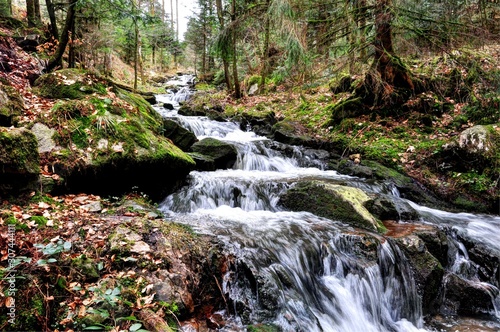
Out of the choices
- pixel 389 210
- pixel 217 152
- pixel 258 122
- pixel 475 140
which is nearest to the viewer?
pixel 389 210

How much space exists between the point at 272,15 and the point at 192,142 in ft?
14.0

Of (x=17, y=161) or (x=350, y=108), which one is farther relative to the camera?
(x=350, y=108)

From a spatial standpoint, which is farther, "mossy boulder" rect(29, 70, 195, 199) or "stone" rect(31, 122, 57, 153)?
"mossy boulder" rect(29, 70, 195, 199)

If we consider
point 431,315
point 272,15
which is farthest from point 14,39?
point 431,315

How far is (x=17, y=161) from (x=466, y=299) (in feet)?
22.0

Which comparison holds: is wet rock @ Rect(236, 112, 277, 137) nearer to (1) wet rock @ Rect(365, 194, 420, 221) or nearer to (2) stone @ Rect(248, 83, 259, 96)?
(2) stone @ Rect(248, 83, 259, 96)

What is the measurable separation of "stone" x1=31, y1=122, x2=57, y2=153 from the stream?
2.15 meters

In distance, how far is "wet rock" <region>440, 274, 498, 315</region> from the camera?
4.64m

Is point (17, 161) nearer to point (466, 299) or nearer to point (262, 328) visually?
point (262, 328)

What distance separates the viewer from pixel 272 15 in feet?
24.5

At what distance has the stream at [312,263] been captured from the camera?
3.57 meters

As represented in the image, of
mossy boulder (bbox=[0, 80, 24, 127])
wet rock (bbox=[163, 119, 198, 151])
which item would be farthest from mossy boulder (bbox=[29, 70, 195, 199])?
wet rock (bbox=[163, 119, 198, 151])

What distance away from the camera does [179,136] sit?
9.03 meters

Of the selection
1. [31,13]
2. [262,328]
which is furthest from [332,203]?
[31,13]
